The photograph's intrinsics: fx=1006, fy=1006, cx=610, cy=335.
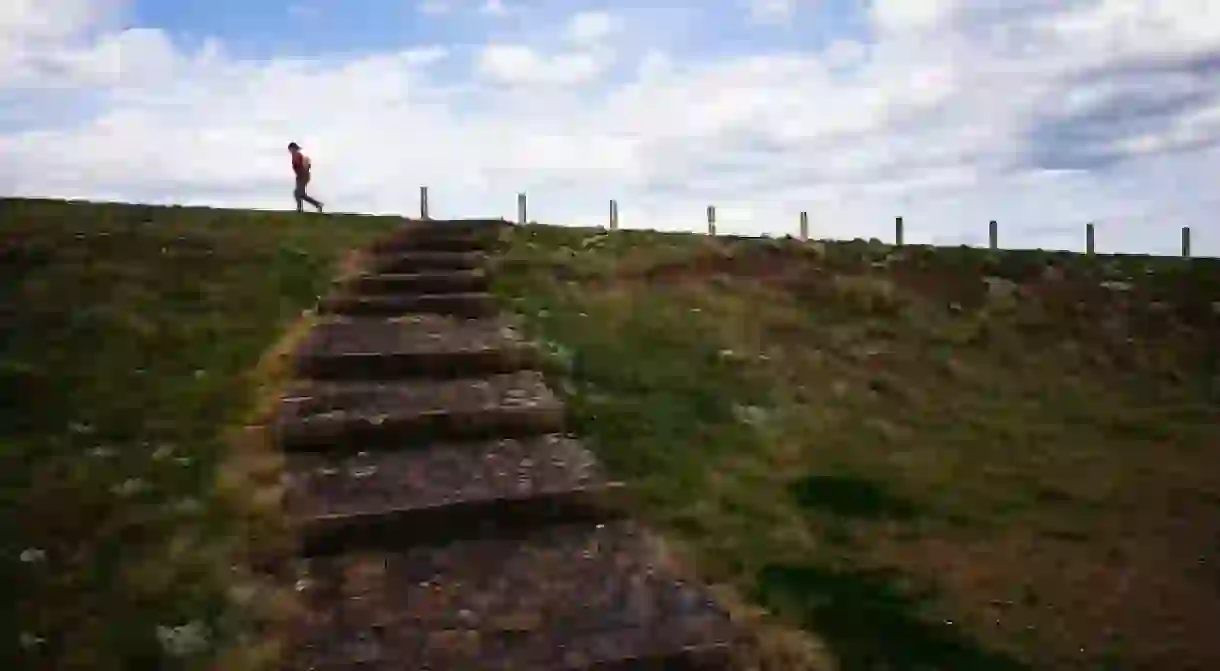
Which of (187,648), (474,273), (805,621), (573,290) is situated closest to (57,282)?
(474,273)

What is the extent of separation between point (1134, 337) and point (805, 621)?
9022mm

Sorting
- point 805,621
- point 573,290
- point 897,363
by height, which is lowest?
point 805,621

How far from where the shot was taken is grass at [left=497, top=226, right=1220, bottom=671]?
5227 millimetres

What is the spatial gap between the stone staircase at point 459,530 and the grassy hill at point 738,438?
1.01ft

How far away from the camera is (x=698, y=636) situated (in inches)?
181

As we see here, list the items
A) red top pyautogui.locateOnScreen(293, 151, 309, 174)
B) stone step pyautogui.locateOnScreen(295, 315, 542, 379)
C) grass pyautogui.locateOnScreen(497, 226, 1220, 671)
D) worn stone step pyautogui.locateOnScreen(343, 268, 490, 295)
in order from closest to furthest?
grass pyautogui.locateOnScreen(497, 226, 1220, 671) → stone step pyautogui.locateOnScreen(295, 315, 542, 379) → worn stone step pyautogui.locateOnScreen(343, 268, 490, 295) → red top pyautogui.locateOnScreen(293, 151, 309, 174)

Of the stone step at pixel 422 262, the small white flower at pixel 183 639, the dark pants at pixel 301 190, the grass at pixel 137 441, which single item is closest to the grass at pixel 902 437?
the stone step at pixel 422 262

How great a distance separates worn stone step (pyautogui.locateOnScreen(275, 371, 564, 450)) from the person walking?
30.8ft

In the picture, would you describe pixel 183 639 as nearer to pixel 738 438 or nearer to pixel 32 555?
pixel 32 555

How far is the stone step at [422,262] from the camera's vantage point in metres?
10.6

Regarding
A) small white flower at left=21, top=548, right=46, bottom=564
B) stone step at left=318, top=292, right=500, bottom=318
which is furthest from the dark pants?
small white flower at left=21, top=548, right=46, bottom=564

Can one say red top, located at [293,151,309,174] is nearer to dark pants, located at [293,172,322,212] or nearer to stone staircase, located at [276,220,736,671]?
dark pants, located at [293,172,322,212]

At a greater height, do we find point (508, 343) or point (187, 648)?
point (508, 343)

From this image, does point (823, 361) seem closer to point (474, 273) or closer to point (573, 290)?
point (573, 290)
